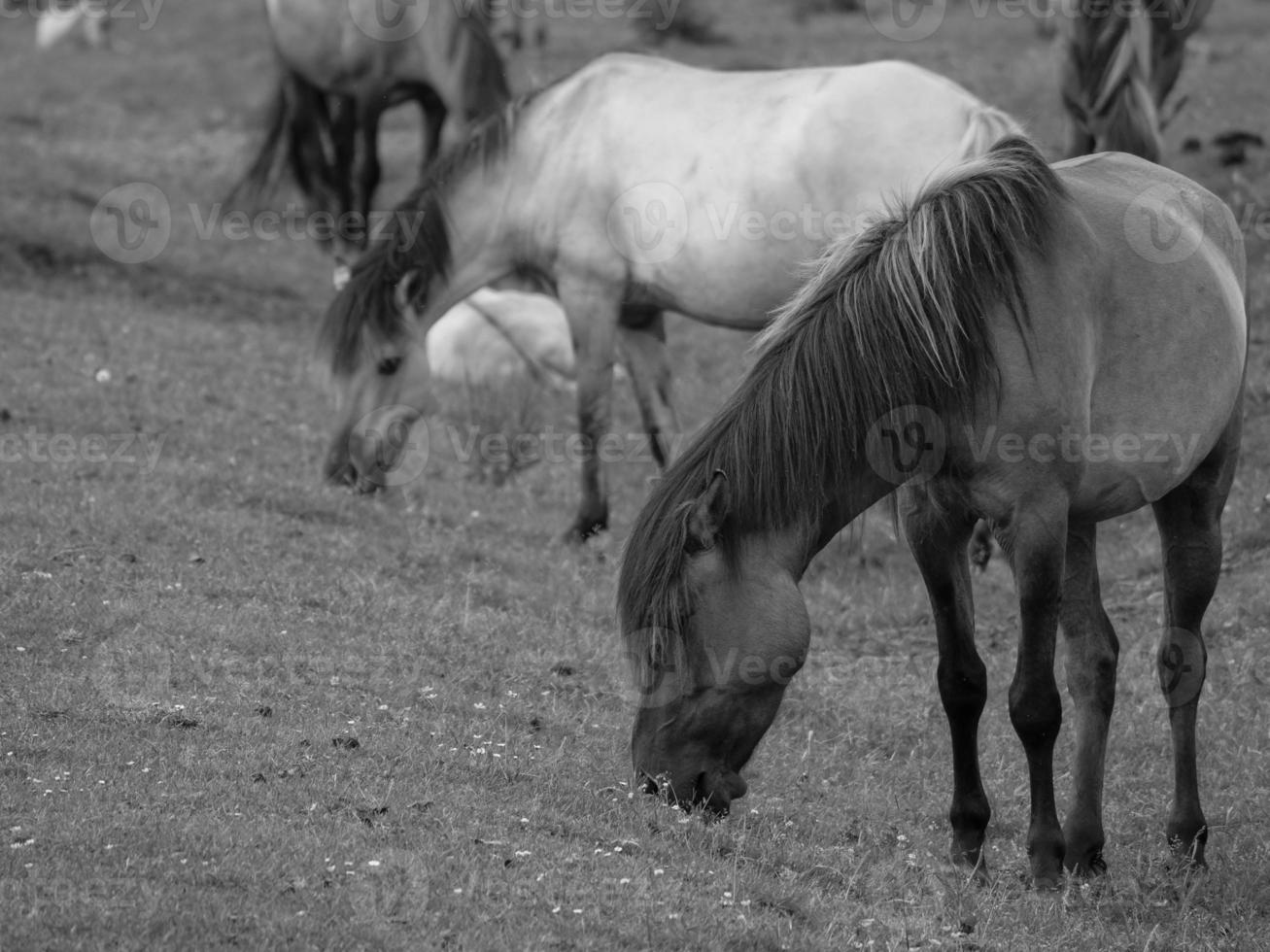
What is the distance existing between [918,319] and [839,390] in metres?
0.31

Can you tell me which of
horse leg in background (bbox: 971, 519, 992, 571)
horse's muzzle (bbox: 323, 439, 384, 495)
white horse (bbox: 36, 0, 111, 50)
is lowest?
white horse (bbox: 36, 0, 111, 50)

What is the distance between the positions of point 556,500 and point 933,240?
18.4 feet

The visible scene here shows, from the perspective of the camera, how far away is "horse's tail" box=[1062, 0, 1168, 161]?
36.0ft

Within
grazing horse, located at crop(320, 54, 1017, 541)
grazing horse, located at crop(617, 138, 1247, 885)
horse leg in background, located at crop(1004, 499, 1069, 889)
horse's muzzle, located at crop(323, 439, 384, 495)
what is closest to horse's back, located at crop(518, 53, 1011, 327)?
grazing horse, located at crop(320, 54, 1017, 541)


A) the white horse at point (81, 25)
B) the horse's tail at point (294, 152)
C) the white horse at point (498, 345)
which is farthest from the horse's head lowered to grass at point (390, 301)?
the white horse at point (81, 25)

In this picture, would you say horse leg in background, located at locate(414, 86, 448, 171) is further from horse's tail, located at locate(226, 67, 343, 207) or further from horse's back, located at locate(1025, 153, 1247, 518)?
horse's back, located at locate(1025, 153, 1247, 518)

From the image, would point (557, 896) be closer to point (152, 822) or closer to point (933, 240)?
point (152, 822)

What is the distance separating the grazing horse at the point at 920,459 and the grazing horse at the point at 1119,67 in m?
5.71

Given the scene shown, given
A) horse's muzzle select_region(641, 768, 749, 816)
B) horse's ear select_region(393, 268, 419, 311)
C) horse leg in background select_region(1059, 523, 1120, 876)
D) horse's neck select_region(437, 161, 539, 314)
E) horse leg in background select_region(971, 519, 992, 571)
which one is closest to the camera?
horse's muzzle select_region(641, 768, 749, 816)

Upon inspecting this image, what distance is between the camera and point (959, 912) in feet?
16.0

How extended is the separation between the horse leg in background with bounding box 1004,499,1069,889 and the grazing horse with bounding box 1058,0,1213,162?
6121mm

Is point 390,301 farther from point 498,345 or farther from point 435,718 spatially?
point 435,718

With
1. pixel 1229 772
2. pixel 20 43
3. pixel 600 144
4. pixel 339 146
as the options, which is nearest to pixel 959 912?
pixel 1229 772

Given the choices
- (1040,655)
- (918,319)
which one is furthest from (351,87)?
(1040,655)
